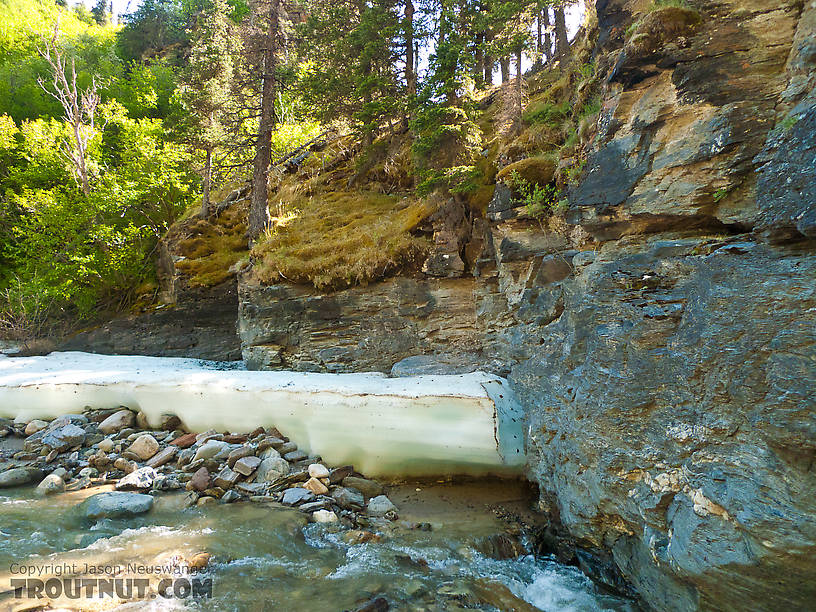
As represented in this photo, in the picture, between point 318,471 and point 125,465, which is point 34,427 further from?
point 318,471

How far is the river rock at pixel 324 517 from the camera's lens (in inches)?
201

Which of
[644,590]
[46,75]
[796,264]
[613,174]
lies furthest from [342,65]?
[46,75]

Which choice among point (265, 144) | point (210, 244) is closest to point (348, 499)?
point (265, 144)

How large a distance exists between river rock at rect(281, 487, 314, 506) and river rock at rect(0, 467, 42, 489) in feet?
12.9

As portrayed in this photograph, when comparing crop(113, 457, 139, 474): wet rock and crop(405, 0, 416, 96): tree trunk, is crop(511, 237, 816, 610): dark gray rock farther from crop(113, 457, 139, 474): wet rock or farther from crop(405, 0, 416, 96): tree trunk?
crop(405, 0, 416, 96): tree trunk

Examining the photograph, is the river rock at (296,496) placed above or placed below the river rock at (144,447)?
below

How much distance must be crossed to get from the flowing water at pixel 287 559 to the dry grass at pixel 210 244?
29.7 ft

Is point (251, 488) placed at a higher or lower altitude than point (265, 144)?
lower

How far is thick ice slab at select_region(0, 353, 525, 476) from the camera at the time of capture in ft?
19.1

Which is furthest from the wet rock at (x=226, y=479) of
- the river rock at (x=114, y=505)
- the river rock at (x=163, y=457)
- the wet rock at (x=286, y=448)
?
the river rock at (x=163, y=457)

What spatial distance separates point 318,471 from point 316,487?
0.98 feet

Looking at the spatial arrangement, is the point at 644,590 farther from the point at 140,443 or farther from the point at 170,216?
the point at 170,216

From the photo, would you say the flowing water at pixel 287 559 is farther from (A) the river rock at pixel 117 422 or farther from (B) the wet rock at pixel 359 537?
(A) the river rock at pixel 117 422

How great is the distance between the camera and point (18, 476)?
6.05 m
